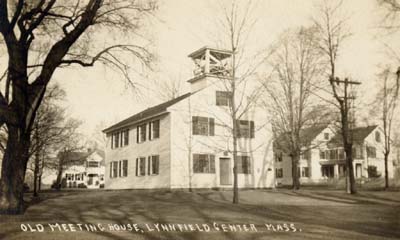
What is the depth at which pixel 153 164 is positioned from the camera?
102 ft

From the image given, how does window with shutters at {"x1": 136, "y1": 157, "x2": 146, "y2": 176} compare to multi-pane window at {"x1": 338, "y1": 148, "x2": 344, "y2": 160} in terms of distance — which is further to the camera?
multi-pane window at {"x1": 338, "y1": 148, "x2": 344, "y2": 160}

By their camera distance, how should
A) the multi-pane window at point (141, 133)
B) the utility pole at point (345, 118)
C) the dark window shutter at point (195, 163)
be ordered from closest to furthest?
1. the utility pole at point (345, 118)
2. the dark window shutter at point (195, 163)
3. the multi-pane window at point (141, 133)

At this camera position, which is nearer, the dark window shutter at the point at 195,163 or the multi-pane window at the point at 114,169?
the dark window shutter at the point at 195,163

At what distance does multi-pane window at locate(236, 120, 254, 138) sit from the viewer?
3184cm

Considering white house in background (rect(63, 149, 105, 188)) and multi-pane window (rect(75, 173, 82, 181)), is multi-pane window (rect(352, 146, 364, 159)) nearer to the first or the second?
Result: white house in background (rect(63, 149, 105, 188))

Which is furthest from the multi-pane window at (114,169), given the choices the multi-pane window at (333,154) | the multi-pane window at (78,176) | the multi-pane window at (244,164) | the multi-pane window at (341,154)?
the multi-pane window at (78,176)

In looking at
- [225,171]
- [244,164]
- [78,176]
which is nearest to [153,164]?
[225,171]

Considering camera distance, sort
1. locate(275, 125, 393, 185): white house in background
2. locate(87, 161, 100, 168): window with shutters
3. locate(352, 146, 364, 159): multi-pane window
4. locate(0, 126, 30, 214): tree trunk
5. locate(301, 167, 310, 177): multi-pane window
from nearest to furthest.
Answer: locate(0, 126, 30, 214): tree trunk < locate(352, 146, 364, 159): multi-pane window < locate(275, 125, 393, 185): white house in background < locate(301, 167, 310, 177): multi-pane window < locate(87, 161, 100, 168): window with shutters

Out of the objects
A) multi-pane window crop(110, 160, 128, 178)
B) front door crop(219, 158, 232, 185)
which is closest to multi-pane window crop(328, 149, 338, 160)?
front door crop(219, 158, 232, 185)

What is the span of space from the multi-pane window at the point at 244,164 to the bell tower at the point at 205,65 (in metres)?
6.24

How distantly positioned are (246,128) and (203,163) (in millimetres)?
4701

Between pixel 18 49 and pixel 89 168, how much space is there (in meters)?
67.5

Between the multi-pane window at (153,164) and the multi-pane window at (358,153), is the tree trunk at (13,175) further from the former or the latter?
the multi-pane window at (358,153)

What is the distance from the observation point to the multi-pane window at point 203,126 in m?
30.2
